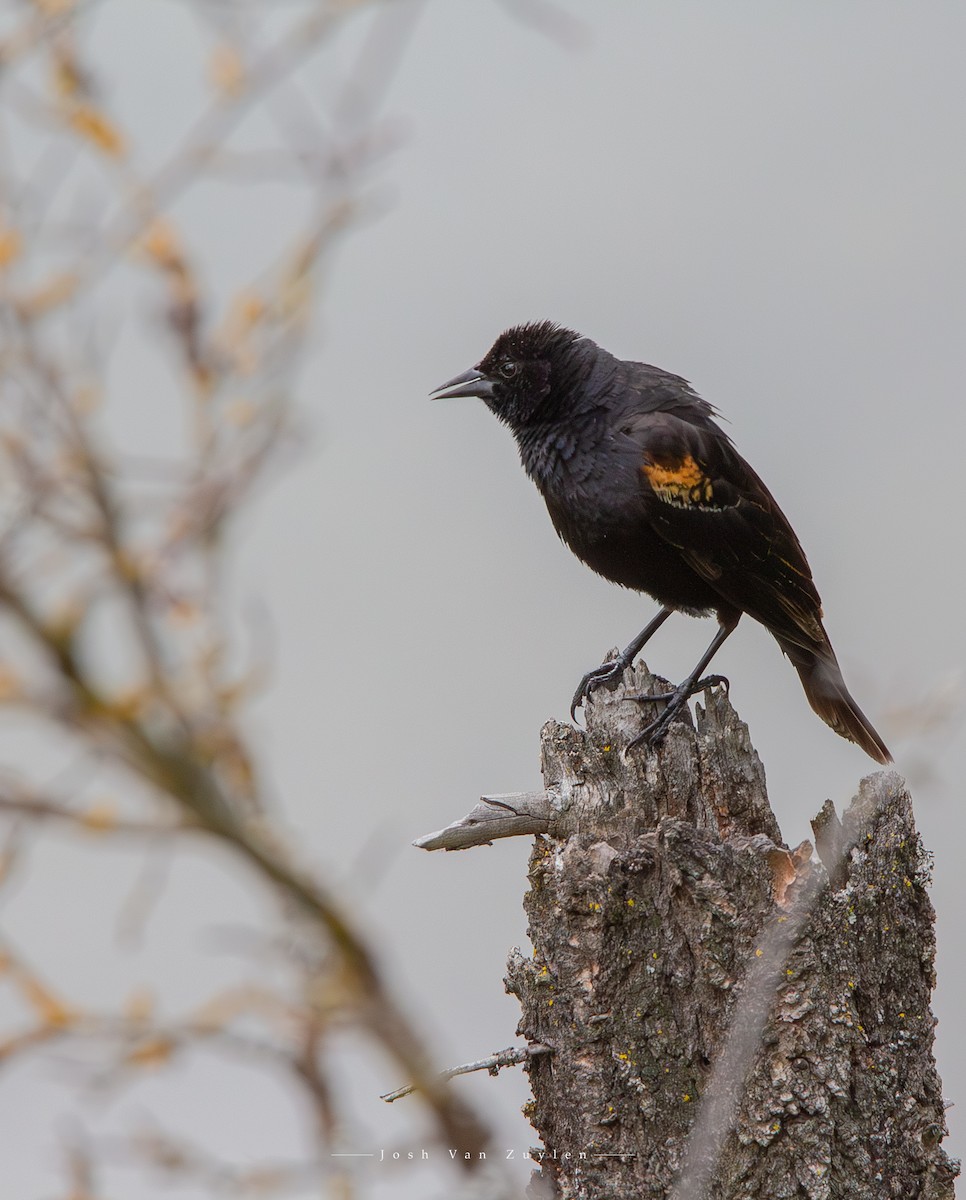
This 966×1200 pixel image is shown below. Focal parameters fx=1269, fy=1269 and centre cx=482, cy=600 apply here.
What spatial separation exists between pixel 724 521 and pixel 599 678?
2.30ft

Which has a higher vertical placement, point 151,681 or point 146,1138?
point 151,681

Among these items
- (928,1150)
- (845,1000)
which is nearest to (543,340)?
(845,1000)

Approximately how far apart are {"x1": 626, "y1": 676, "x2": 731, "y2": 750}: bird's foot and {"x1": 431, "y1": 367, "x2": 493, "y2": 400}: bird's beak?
1472 mm

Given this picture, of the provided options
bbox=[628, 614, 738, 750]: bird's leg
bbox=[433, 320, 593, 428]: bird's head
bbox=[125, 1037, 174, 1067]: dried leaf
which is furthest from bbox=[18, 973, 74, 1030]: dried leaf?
bbox=[433, 320, 593, 428]: bird's head

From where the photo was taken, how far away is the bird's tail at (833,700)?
4.57 m

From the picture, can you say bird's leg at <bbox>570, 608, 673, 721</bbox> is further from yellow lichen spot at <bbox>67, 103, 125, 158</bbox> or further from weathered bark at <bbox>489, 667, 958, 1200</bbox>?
yellow lichen spot at <bbox>67, 103, 125, 158</bbox>

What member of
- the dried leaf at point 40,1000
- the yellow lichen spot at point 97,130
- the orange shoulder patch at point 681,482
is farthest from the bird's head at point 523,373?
the dried leaf at point 40,1000

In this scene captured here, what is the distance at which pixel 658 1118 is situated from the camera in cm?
295

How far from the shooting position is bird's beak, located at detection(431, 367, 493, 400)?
16.0ft

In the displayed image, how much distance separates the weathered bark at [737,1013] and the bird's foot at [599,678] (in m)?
1.09

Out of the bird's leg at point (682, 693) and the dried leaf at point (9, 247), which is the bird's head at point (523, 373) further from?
the dried leaf at point (9, 247)

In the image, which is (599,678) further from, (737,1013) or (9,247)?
(9,247)

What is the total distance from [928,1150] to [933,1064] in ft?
0.67

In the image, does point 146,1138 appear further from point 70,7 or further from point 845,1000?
point 845,1000
